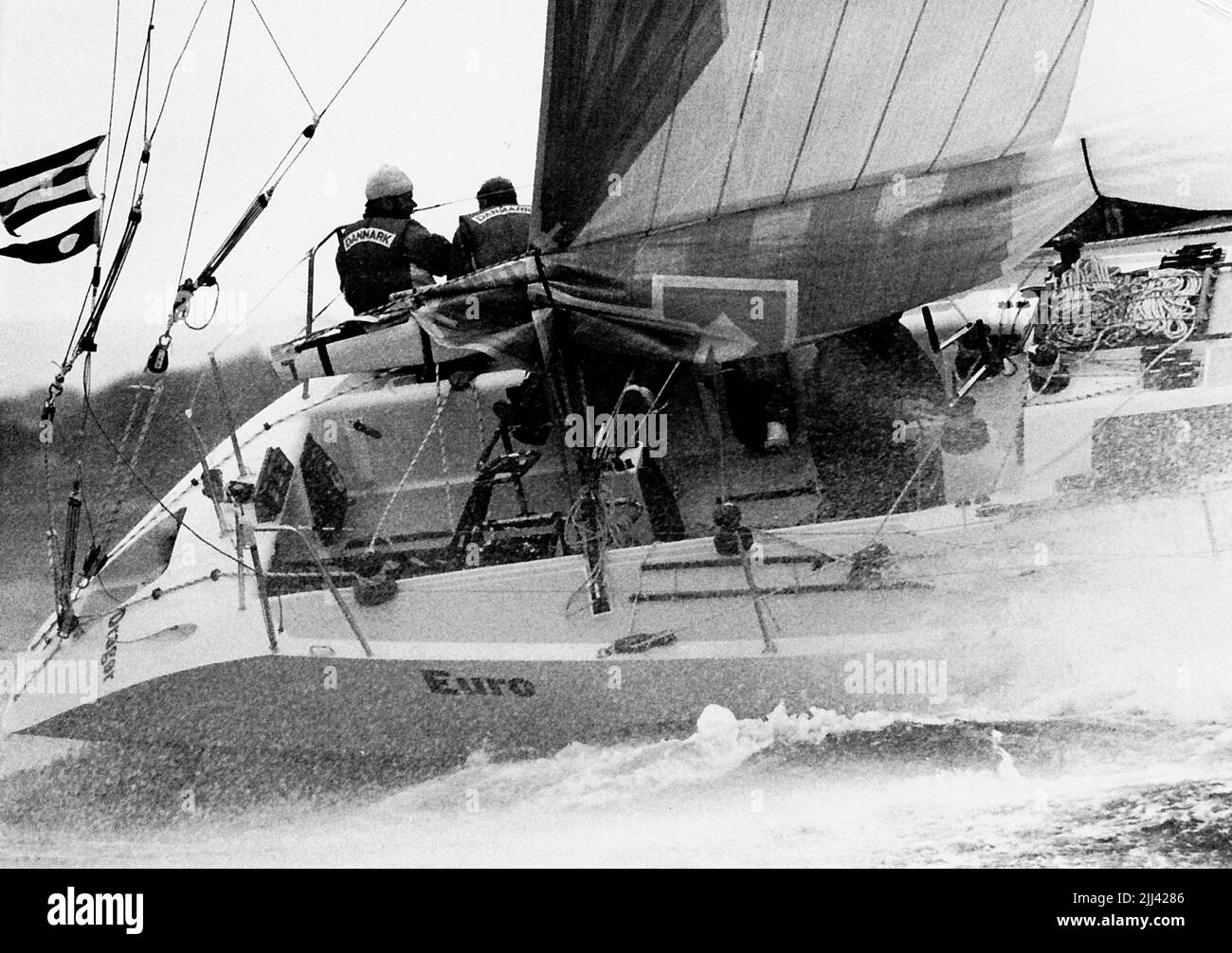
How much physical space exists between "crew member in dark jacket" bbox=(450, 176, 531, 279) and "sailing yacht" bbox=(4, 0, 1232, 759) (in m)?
0.19

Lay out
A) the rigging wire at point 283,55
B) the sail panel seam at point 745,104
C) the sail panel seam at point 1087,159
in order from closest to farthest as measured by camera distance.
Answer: the sail panel seam at point 745,104, the sail panel seam at point 1087,159, the rigging wire at point 283,55

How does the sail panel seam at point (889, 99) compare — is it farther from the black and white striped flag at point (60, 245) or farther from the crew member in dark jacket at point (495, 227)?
the black and white striped flag at point (60, 245)

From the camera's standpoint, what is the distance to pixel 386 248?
3271 millimetres

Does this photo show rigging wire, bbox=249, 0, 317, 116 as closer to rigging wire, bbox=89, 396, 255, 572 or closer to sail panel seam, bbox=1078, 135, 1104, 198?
rigging wire, bbox=89, 396, 255, 572

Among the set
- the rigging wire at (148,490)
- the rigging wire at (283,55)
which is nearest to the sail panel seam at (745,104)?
the rigging wire at (283,55)

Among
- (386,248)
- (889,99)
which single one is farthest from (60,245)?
(889,99)

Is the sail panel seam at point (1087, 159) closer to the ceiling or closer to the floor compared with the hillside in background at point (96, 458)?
closer to the ceiling

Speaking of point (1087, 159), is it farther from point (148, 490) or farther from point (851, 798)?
point (148, 490)

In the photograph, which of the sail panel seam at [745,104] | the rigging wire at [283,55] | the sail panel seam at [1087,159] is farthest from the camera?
the rigging wire at [283,55]

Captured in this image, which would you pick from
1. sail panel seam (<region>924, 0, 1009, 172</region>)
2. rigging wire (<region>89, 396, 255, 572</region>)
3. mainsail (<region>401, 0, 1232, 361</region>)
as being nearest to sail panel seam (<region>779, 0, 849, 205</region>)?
mainsail (<region>401, 0, 1232, 361</region>)

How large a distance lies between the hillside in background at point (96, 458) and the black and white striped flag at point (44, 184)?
1.18ft

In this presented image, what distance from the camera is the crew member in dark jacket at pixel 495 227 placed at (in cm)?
320

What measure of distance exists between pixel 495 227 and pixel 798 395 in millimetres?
667
